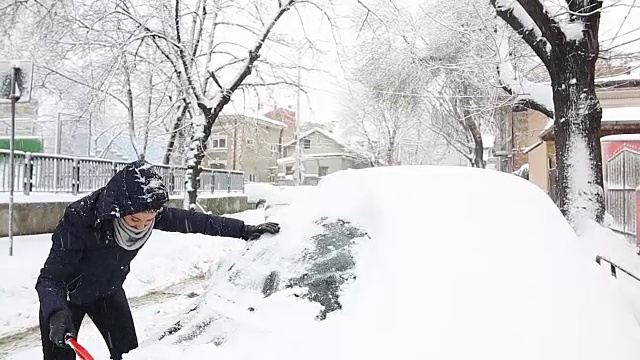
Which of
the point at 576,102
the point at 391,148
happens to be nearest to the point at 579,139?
the point at 576,102

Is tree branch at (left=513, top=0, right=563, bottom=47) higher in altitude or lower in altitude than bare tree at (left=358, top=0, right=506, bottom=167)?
lower

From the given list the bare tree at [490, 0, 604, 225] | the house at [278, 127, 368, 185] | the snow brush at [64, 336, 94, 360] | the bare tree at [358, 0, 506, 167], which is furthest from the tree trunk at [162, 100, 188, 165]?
the house at [278, 127, 368, 185]

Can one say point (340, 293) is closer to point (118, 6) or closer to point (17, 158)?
point (17, 158)

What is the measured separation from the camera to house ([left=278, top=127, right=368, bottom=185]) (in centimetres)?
4512

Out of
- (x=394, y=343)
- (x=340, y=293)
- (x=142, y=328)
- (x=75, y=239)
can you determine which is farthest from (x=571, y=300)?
(x=142, y=328)

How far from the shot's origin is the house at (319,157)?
148 ft

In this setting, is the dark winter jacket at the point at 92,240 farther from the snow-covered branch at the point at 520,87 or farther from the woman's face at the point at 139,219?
the snow-covered branch at the point at 520,87

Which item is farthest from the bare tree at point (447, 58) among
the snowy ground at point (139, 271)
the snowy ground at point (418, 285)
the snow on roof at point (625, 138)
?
the snowy ground at point (418, 285)

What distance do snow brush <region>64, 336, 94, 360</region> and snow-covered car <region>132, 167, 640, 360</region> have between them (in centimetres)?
23

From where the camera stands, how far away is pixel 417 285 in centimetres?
217

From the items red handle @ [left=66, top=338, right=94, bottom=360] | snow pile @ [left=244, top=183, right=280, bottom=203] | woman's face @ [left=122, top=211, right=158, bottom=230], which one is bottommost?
red handle @ [left=66, top=338, right=94, bottom=360]

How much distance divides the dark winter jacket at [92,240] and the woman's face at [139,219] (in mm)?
60

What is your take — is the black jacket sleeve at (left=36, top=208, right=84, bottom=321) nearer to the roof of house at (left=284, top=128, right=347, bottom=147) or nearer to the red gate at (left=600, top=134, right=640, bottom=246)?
the red gate at (left=600, top=134, right=640, bottom=246)

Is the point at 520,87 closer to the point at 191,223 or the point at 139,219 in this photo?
the point at 191,223
